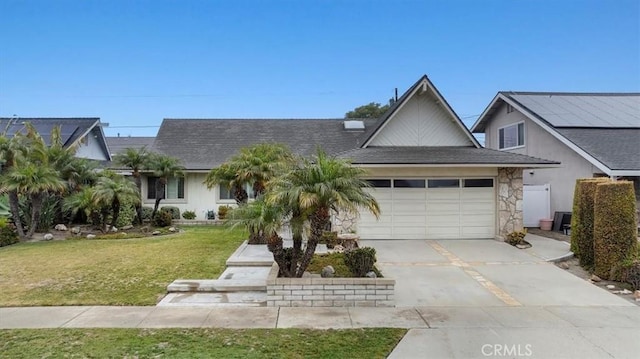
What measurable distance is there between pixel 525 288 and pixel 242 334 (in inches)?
229

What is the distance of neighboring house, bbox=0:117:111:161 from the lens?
2000 centimetres

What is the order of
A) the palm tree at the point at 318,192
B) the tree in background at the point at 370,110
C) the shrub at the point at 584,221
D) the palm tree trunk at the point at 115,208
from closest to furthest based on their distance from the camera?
1. the palm tree at the point at 318,192
2. the shrub at the point at 584,221
3. the palm tree trunk at the point at 115,208
4. the tree in background at the point at 370,110

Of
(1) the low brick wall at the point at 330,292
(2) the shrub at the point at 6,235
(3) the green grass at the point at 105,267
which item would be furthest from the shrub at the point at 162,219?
(1) the low brick wall at the point at 330,292

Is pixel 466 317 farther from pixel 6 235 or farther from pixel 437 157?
pixel 6 235

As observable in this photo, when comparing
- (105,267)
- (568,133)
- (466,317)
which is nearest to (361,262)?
(466,317)

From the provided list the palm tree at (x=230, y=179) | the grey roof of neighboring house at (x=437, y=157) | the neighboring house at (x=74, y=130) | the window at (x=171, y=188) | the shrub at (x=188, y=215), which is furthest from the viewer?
the neighboring house at (x=74, y=130)

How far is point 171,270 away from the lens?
8930 millimetres

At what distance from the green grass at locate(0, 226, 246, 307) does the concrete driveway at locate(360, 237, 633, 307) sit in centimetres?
435

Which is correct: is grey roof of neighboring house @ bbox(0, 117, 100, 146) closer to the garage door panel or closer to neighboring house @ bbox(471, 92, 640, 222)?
the garage door panel

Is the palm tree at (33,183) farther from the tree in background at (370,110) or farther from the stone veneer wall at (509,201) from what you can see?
the tree in background at (370,110)

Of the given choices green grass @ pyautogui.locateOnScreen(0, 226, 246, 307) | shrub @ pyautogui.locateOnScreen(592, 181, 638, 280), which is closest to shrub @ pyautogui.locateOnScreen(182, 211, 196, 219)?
green grass @ pyautogui.locateOnScreen(0, 226, 246, 307)

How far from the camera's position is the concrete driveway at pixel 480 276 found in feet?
23.0

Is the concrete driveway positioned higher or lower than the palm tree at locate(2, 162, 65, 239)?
lower

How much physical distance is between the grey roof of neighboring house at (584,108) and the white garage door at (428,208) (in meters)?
6.33
